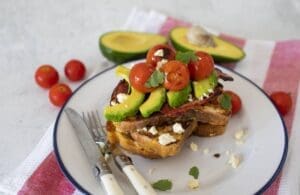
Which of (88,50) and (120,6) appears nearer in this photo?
(88,50)

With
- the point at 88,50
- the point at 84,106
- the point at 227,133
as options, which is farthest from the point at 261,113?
the point at 88,50

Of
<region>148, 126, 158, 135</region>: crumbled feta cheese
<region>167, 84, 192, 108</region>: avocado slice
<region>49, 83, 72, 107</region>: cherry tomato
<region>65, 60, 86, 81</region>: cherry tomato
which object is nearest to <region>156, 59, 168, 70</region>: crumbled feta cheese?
<region>167, 84, 192, 108</region>: avocado slice

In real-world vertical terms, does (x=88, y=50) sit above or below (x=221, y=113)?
below

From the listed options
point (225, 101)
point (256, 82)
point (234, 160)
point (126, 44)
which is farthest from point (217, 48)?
point (234, 160)

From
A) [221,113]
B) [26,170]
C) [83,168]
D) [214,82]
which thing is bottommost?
[26,170]

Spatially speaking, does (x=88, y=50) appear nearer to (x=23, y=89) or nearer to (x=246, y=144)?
(x=23, y=89)

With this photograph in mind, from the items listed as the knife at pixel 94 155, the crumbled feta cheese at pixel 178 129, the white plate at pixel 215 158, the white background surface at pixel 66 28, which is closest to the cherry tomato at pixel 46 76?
the white background surface at pixel 66 28

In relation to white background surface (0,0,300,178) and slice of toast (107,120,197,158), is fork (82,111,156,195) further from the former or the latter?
white background surface (0,0,300,178)
